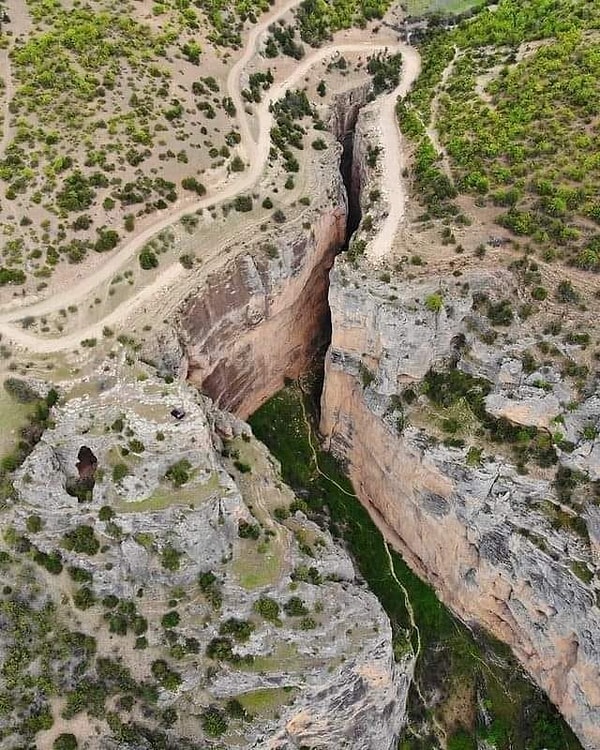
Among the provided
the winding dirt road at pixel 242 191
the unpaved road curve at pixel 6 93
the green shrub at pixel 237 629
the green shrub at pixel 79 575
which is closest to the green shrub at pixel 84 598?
the green shrub at pixel 79 575

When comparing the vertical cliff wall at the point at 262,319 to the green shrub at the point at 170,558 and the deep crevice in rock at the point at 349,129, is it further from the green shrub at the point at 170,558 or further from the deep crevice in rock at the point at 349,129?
the green shrub at the point at 170,558

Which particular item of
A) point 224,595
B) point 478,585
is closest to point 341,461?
point 478,585

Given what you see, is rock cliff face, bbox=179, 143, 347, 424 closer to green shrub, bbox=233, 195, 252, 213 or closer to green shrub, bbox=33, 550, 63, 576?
green shrub, bbox=233, 195, 252, 213

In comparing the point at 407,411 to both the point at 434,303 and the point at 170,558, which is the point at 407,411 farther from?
the point at 170,558

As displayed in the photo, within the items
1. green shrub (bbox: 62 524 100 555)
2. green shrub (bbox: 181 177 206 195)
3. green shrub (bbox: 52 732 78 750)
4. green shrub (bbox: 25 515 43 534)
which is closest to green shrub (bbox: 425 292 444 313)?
green shrub (bbox: 181 177 206 195)

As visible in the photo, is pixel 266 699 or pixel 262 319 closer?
pixel 266 699

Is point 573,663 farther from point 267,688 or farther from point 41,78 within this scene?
point 41,78

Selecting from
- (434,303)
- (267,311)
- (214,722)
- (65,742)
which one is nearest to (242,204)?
(267,311)
